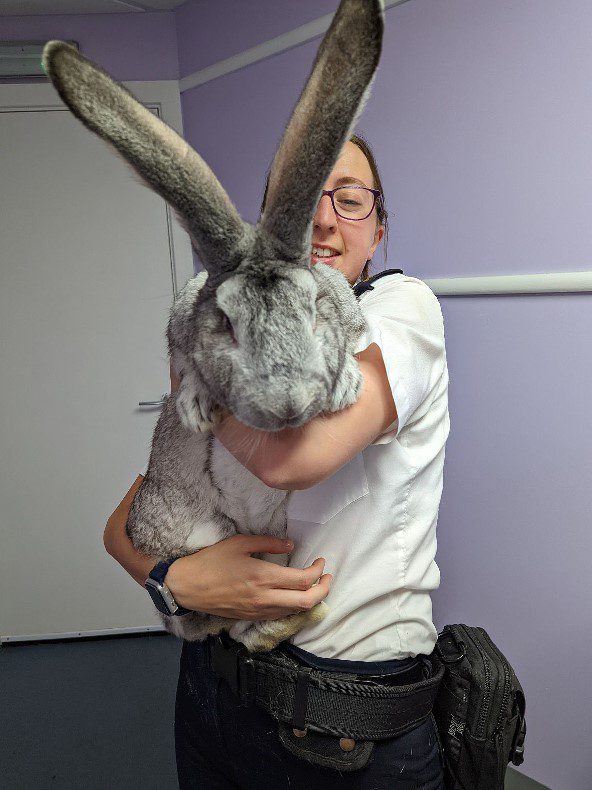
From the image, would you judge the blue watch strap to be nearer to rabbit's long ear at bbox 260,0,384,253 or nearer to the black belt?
the black belt

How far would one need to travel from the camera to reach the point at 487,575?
2.35 meters

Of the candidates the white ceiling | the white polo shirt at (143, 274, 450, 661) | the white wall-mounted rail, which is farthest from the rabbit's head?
the white ceiling

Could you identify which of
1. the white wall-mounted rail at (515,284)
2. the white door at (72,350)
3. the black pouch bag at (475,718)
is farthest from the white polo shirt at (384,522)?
the white door at (72,350)

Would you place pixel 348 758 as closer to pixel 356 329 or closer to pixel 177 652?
pixel 356 329

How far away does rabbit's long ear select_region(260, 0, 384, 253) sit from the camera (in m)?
0.72

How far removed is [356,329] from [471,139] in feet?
4.80

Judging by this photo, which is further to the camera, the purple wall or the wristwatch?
the purple wall

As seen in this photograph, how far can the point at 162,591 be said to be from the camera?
1062mm

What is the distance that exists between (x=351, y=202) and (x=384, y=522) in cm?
66

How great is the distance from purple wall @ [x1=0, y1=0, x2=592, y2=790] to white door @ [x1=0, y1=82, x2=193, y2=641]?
4.82 ft

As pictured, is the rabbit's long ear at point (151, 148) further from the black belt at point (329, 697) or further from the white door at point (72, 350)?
the white door at point (72, 350)

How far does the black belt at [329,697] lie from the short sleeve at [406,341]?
36 centimetres

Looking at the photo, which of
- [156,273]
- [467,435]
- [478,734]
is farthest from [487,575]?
[156,273]

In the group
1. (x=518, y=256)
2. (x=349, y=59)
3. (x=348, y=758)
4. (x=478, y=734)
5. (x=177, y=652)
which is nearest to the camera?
(x=349, y=59)
